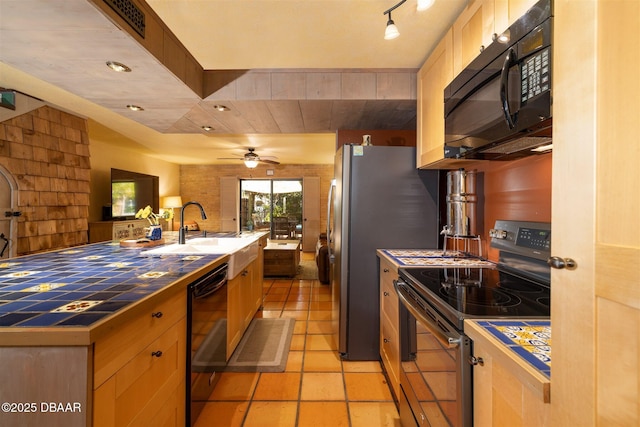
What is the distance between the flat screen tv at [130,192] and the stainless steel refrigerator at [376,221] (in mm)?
4737

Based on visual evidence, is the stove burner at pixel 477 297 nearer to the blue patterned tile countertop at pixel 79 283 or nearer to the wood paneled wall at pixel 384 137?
the blue patterned tile countertop at pixel 79 283

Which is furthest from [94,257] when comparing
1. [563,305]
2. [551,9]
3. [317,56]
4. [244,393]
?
[551,9]

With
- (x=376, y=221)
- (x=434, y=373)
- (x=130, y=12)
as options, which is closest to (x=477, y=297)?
(x=434, y=373)

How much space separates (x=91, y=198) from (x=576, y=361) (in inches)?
241

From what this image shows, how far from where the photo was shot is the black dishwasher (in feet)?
4.82

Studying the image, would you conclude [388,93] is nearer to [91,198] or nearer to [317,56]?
[317,56]

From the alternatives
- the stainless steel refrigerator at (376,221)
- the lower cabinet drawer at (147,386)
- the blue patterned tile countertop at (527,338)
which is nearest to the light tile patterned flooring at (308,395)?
the stainless steel refrigerator at (376,221)

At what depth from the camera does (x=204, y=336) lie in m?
1.65

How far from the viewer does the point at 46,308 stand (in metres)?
0.92

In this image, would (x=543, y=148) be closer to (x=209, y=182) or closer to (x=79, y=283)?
(x=79, y=283)

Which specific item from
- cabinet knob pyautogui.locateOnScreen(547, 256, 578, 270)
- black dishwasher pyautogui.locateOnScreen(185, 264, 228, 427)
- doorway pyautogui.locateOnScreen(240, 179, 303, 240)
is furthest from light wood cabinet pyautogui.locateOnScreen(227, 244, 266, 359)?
doorway pyautogui.locateOnScreen(240, 179, 303, 240)

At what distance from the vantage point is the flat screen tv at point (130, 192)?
506 cm

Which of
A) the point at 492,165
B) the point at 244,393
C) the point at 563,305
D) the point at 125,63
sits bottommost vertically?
the point at 244,393

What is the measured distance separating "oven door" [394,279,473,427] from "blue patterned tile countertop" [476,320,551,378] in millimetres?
112
